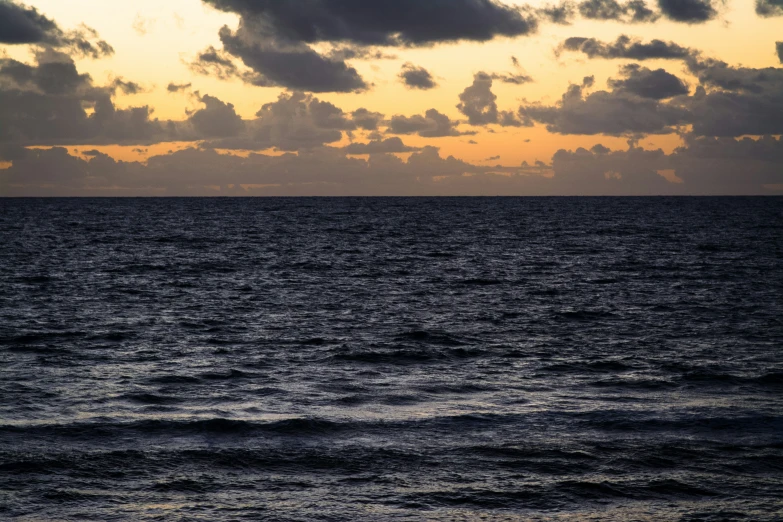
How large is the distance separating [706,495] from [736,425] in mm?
4990

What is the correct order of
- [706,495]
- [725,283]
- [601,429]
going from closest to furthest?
[706,495]
[601,429]
[725,283]

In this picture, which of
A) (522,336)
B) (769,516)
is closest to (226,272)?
(522,336)

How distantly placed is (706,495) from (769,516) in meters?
1.12

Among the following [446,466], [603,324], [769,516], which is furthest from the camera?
[603,324]

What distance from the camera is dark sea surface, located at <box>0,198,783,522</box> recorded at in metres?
13.4

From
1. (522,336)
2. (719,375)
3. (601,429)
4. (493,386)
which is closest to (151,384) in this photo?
(493,386)

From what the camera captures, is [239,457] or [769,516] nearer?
[769,516]

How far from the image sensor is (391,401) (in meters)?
19.9

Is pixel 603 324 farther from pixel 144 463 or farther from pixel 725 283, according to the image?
pixel 144 463

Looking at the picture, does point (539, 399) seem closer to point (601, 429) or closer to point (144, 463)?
point (601, 429)

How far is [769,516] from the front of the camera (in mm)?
12570

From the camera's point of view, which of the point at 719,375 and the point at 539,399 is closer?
the point at 539,399

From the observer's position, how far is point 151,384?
21500 millimetres

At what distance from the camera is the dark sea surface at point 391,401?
1336 centimetres
